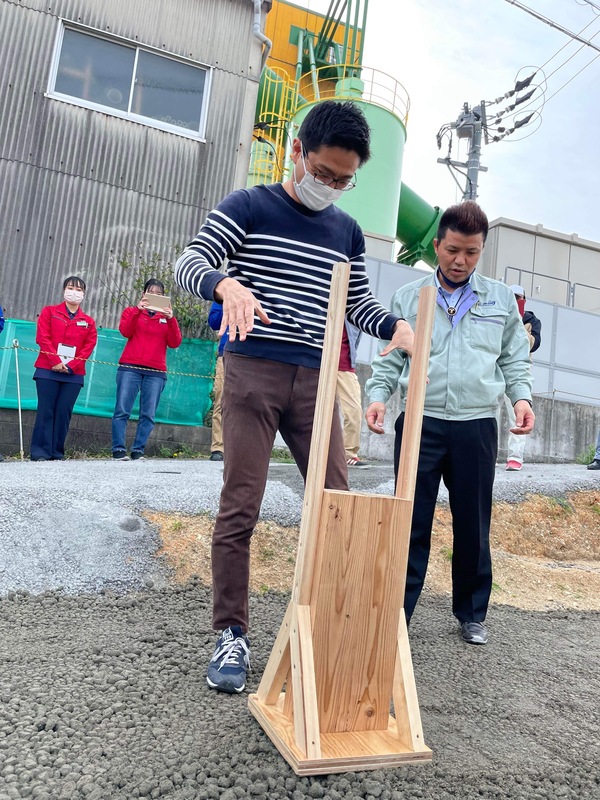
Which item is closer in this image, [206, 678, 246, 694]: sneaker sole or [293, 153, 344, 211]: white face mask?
[206, 678, 246, 694]: sneaker sole

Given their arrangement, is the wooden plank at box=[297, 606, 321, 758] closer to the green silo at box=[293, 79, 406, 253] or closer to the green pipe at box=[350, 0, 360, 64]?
the green silo at box=[293, 79, 406, 253]

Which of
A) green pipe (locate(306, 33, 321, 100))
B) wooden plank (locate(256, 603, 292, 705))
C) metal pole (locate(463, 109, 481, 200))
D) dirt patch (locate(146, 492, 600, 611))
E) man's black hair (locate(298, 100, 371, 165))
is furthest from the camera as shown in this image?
green pipe (locate(306, 33, 321, 100))

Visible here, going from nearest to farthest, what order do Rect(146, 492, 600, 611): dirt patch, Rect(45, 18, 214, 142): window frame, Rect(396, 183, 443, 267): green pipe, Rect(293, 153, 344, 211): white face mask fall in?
Rect(293, 153, 344, 211): white face mask, Rect(146, 492, 600, 611): dirt patch, Rect(45, 18, 214, 142): window frame, Rect(396, 183, 443, 267): green pipe

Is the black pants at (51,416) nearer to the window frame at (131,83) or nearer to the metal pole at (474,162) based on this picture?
the window frame at (131,83)

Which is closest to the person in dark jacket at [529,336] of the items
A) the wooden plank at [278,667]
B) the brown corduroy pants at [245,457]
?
the brown corduroy pants at [245,457]

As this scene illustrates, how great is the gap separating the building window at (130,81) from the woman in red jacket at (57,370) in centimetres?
373

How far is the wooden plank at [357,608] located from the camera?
1.81 m

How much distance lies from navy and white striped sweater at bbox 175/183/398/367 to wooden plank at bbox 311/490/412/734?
685 millimetres

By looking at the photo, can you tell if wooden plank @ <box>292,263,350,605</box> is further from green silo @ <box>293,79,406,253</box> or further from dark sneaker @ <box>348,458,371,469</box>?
green silo @ <box>293,79,406,253</box>

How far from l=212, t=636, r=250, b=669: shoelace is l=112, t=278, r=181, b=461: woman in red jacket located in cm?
516

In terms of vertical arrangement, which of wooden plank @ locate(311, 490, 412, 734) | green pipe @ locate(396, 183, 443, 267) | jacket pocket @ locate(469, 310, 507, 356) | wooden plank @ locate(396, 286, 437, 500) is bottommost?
wooden plank @ locate(311, 490, 412, 734)

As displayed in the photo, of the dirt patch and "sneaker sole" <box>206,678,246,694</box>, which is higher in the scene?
the dirt patch

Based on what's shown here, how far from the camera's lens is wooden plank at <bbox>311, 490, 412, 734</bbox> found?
1.81 m

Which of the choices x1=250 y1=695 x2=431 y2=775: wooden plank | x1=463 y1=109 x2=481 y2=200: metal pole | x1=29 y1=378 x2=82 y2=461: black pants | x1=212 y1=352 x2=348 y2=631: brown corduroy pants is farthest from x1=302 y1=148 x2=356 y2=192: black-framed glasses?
x1=463 y1=109 x2=481 y2=200: metal pole
